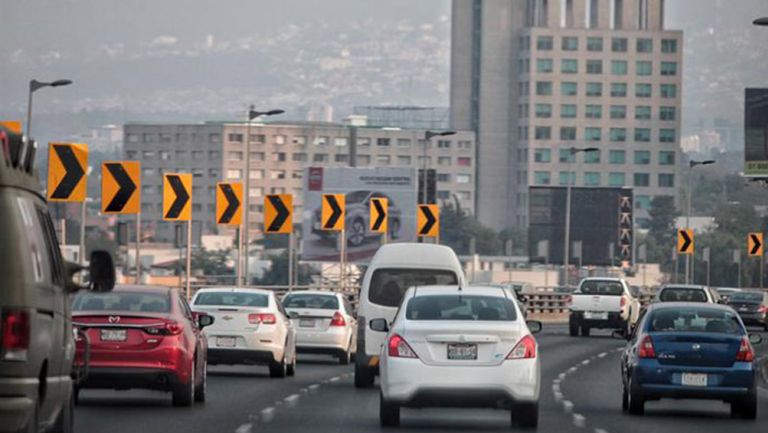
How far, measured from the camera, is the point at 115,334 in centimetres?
2597

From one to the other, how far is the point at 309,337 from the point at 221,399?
13955 millimetres

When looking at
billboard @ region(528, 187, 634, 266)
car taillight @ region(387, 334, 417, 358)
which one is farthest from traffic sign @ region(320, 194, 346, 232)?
billboard @ region(528, 187, 634, 266)

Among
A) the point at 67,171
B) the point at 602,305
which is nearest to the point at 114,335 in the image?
the point at 67,171

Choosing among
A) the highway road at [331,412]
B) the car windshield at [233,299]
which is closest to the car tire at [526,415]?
the highway road at [331,412]

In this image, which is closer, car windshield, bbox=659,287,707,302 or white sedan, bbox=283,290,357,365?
white sedan, bbox=283,290,357,365

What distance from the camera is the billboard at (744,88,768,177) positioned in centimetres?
9594

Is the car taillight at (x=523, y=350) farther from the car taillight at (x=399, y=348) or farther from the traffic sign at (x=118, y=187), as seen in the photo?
the traffic sign at (x=118, y=187)

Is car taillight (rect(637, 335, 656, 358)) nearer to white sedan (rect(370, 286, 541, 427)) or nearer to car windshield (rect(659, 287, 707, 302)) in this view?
white sedan (rect(370, 286, 541, 427))

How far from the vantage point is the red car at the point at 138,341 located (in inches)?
1016

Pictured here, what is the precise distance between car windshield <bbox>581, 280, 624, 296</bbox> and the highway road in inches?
1087

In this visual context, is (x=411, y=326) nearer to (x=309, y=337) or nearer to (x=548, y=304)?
(x=309, y=337)

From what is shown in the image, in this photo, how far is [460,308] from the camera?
24.3 m

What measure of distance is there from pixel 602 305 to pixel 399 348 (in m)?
42.3

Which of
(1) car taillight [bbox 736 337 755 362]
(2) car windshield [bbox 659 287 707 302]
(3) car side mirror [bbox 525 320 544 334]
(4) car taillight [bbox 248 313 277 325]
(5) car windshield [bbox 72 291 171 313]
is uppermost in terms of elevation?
(5) car windshield [bbox 72 291 171 313]
